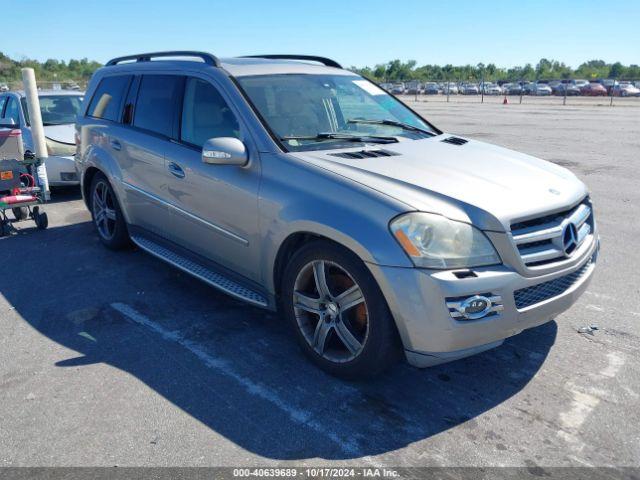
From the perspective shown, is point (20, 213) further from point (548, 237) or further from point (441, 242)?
point (548, 237)

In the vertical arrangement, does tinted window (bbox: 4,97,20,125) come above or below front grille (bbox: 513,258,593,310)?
above

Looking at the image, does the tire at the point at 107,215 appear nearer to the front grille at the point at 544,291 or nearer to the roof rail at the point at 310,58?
the roof rail at the point at 310,58

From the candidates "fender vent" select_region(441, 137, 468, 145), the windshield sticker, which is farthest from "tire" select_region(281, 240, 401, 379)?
the windshield sticker

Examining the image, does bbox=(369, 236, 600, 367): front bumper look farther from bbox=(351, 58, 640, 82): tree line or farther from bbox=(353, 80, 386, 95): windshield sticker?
bbox=(351, 58, 640, 82): tree line

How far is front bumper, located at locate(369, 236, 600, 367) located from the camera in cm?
288

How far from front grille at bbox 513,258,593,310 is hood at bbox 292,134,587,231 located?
38 cm

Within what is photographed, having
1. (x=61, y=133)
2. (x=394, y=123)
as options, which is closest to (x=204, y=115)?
(x=394, y=123)

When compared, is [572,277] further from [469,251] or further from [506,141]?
[506,141]

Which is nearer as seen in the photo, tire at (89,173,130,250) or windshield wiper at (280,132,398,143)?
windshield wiper at (280,132,398,143)

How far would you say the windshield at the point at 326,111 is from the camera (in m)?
4.00

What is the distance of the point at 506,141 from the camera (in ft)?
51.2

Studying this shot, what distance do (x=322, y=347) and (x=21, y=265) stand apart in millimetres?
3787

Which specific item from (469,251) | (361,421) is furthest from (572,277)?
(361,421)

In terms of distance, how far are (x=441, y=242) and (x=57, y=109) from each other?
29.7ft
